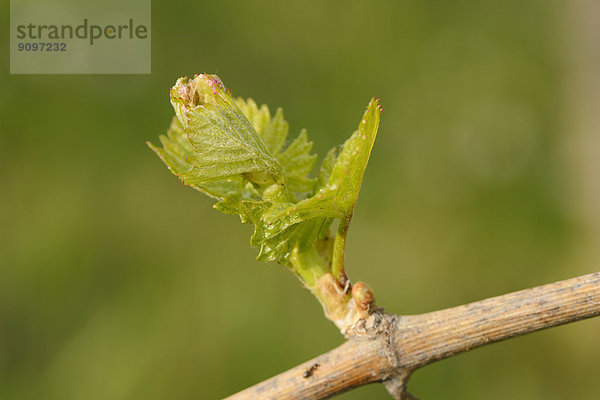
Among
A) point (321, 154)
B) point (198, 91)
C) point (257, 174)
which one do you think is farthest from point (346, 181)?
point (321, 154)

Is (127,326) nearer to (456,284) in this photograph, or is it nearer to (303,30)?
(456,284)

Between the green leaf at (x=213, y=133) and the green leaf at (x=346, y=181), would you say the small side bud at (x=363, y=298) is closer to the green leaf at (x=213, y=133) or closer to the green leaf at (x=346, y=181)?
the green leaf at (x=346, y=181)

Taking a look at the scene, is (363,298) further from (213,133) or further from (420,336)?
(213,133)

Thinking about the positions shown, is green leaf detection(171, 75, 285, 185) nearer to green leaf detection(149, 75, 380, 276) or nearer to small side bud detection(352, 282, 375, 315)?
green leaf detection(149, 75, 380, 276)

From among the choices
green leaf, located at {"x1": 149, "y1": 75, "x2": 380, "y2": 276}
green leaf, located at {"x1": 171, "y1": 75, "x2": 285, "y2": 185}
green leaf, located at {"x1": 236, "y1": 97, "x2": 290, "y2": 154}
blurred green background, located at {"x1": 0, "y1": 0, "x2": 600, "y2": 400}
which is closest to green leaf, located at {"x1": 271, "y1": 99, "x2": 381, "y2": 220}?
green leaf, located at {"x1": 149, "y1": 75, "x2": 380, "y2": 276}

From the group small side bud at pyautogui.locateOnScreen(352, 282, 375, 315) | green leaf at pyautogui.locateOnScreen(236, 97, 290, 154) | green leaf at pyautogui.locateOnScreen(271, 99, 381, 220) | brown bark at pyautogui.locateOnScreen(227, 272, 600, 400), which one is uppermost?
green leaf at pyautogui.locateOnScreen(236, 97, 290, 154)

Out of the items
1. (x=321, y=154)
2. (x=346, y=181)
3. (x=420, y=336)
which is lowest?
(x=420, y=336)

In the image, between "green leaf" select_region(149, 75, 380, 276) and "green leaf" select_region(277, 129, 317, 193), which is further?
"green leaf" select_region(277, 129, 317, 193)
